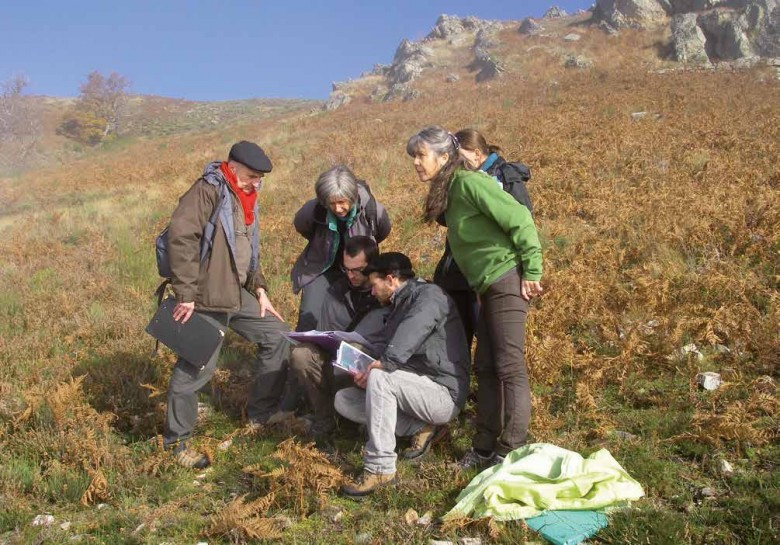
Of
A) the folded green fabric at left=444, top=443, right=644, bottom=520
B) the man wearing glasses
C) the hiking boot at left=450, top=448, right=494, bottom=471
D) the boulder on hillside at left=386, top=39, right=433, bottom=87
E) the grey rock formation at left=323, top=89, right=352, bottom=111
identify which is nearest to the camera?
the folded green fabric at left=444, top=443, right=644, bottom=520

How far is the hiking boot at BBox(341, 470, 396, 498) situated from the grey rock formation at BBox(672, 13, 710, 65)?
26797 mm

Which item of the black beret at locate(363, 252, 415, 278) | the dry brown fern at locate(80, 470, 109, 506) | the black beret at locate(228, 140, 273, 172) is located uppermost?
the black beret at locate(228, 140, 273, 172)

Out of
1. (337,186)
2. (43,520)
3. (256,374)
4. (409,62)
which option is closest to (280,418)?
(256,374)

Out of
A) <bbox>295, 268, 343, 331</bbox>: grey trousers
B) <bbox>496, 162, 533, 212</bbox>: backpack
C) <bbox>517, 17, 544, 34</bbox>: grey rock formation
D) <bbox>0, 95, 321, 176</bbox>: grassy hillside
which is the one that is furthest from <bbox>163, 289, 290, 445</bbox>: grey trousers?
<bbox>517, 17, 544, 34</bbox>: grey rock formation

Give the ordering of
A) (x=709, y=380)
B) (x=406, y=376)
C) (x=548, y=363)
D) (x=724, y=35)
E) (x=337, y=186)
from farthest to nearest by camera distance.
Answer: (x=724, y=35)
(x=548, y=363)
(x=337, y=186)
(x=709, y=380)
(x=406, y=376)

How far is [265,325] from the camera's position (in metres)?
4.82

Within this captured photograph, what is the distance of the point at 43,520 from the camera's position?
11.9 feet

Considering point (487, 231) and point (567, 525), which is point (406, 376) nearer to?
point (487, 231)

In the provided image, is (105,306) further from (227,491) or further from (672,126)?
(672,126)

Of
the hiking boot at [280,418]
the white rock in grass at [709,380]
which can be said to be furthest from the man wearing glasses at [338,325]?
the white rock in grass at [709,380]

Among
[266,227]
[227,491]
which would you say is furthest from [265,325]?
[266,227]

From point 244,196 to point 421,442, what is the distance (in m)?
2.28

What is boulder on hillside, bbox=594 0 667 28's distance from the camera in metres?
30.4

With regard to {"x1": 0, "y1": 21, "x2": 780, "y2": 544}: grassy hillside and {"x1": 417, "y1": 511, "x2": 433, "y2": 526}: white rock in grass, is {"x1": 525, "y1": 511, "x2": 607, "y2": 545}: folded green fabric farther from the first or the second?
{"x1": 417, "y1": 511, "x2": 433, "y2": 526}: white rock in grass
